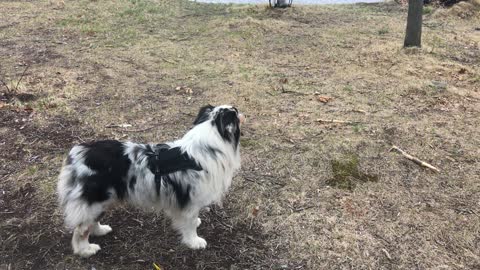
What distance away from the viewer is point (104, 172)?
113 inches

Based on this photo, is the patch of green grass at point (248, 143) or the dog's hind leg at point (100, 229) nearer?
the dog's hind leg at point (100, 229)

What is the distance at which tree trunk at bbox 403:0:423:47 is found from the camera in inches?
277

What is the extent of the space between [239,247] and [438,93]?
3.81 meters

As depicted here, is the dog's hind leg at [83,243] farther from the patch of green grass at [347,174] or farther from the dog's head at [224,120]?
the patch of green grass at [347,174]

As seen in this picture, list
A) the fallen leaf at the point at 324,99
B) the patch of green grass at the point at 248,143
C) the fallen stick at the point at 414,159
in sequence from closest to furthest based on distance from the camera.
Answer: the fallen stick at the point at 414,159
the patch of green grass at the point at 248,143
the fallen leaf at the point at 324,99

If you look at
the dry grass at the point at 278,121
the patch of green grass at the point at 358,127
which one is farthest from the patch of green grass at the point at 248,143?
the patch of green grass at the point at 358,127

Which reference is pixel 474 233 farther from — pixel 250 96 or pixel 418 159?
pixel 250 96

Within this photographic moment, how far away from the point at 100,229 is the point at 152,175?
2.49ft

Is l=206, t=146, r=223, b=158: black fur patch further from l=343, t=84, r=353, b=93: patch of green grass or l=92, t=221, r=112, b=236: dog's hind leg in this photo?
l=343, t=84, r=353, b=93: patch of green grass

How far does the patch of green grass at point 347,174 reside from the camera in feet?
13.1

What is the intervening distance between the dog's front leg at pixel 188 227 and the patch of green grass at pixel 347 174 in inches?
54.8

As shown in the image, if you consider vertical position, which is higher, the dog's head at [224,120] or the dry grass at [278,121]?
the dog's head at [224,120]

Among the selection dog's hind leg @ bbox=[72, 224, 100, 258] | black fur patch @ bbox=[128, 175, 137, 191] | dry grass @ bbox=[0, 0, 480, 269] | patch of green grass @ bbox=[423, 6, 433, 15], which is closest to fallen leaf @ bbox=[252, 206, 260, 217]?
dry grass @ bbox=[0, 0, 480, 269]

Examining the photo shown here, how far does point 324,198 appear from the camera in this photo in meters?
3.82
